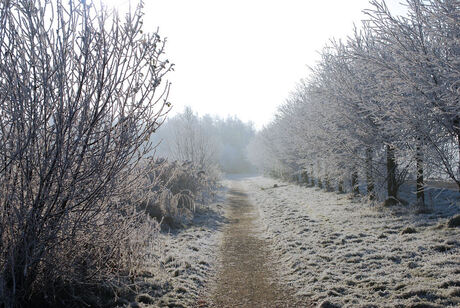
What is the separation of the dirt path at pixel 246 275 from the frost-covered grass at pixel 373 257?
331 mm

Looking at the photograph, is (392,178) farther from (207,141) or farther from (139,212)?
(207,141)

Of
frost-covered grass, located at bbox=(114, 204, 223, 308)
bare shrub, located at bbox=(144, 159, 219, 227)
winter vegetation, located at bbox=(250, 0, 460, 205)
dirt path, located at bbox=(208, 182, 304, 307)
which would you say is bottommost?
dirt path, located at bbox=(208, 182, 304, 307)

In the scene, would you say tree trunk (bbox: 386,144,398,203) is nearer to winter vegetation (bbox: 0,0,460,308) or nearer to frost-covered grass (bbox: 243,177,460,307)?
frost-covered grass (bbox: 243,177,460,307)

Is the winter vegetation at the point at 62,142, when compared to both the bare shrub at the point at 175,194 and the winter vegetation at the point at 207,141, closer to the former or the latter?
the bare shrub at the point at 175,194

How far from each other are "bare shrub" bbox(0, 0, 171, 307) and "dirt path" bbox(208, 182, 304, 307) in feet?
8.26

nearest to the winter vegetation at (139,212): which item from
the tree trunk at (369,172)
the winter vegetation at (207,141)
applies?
the tree trunk at (369,172)

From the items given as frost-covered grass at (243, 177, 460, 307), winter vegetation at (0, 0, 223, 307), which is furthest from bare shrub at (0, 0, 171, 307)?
frost-covered grass at (243, 177, 460, 307)

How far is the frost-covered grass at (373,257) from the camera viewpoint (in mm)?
4703

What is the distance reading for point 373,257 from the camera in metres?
6.47

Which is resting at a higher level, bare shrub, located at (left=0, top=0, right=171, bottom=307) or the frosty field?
bare shrub, located at (left=0, top=0, right=171, bottom=307)

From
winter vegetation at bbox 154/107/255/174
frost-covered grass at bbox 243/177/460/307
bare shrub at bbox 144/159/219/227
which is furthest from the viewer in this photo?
winter vegetation at bbox 154/107/255/174

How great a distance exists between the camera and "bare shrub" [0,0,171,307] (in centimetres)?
352

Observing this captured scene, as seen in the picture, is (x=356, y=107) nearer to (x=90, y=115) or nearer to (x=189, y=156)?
(x=90, y=115)

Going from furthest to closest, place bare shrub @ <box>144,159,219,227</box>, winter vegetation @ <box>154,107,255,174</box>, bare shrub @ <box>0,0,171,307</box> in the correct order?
winter vegetation @ <box>154,107,255,174</box>, bare shrub @ <box>144,159,219,227</box>, bare shrub @ <box>0,0,171,307</box>
